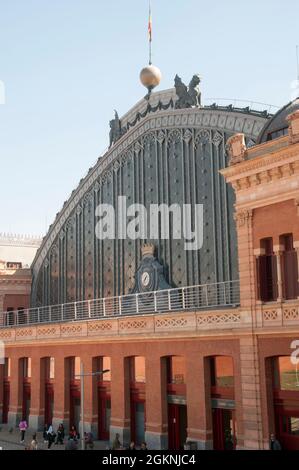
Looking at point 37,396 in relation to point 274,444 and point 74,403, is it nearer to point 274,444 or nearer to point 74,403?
point 74,403

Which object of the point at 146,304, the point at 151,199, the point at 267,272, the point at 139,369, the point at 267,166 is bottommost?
the point at 139,369

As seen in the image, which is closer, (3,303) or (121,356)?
(121,356)

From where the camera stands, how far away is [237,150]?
31672 millimetres

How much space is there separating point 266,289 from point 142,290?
18150 millimetres

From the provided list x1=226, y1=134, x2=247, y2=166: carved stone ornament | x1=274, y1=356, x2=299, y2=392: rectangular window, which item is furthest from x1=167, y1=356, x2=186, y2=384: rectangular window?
x1=226, y1=134, x2=247, y2=166: carved stone ornament

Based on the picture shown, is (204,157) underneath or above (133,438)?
above

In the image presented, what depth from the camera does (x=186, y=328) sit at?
3422 centimetres

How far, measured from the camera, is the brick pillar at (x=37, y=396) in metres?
47.6

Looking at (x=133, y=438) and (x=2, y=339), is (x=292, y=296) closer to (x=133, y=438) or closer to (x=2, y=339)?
(x=133, y=438)

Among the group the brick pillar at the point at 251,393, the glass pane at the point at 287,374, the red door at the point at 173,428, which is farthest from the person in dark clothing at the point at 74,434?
the glass pane at the point at 287,374

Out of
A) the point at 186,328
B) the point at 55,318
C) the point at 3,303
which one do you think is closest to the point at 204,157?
the point at 186,328

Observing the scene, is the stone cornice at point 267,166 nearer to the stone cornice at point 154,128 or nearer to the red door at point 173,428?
the stone cornice at point 154,128

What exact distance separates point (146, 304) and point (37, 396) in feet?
36.8

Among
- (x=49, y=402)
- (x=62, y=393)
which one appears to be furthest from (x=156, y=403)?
(x=49, y=402)
